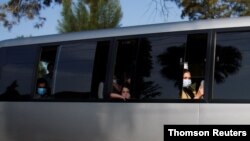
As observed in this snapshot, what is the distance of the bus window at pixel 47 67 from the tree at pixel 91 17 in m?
26.4

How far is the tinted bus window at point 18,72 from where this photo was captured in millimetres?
9180

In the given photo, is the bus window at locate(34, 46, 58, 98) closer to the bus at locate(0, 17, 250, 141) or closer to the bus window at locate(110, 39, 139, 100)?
the bus at locate(0, 17, 250, 141)

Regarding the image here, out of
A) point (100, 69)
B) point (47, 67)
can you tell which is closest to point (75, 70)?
point (100, 69)

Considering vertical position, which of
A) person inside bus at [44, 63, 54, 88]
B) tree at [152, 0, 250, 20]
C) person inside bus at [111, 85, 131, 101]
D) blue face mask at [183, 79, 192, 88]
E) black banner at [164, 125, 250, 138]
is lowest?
black banner at [164, 125, 250, 138]

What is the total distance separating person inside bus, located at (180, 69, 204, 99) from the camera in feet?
23.4

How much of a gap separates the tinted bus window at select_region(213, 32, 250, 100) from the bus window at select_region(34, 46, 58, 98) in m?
2.82

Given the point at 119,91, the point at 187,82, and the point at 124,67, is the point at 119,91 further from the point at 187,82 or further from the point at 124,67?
the point at 187,82

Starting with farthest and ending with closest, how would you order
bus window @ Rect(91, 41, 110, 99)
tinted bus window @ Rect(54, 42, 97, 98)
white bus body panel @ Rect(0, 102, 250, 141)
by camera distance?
tinted bus window @ Rect(54, 42, 97, 98) → bus window @ Rect(91, 41, 110, 99) → white bus body panel @ Rect(0, 102, 250, 141)

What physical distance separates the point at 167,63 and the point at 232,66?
93 cm

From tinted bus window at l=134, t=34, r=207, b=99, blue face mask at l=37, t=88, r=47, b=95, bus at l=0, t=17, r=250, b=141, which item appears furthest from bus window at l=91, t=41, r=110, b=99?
blue face mask at l=37, t=88, r=47, b=95

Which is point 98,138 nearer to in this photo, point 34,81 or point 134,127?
point 134,127

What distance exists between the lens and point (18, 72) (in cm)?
938

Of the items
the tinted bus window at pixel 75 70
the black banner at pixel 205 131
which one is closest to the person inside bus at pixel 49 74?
the tinted bus window at pixel 75 70

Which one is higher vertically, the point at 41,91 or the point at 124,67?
the point at 124,67
